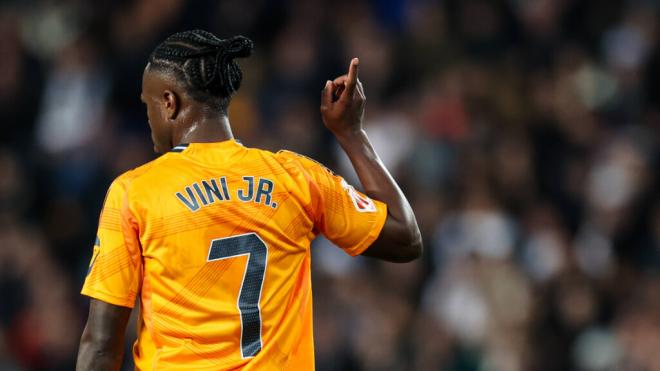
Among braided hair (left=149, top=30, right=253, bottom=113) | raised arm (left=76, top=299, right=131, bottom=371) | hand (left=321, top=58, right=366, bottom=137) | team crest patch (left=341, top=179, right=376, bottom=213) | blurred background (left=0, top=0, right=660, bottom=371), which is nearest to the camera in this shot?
raised arm (left=76, top=299, right=131, bottom=371)

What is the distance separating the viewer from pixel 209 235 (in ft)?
10.9

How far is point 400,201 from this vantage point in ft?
11.9

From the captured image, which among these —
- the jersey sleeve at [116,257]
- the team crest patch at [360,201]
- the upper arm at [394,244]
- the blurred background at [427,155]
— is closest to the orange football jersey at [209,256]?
the jersey sleeve at [116,257]

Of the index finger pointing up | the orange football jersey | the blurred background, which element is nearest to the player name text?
the orange football jersey

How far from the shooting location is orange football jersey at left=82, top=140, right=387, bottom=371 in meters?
3.28

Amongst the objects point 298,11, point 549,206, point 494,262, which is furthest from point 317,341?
point 298,11

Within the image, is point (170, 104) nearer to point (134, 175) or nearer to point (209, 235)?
point (134, 175)

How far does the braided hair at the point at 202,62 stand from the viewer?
11.2ft

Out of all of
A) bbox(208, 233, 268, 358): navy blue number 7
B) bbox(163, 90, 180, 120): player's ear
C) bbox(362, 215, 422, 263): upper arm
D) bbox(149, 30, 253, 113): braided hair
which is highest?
bbox(149, 30, 253, 113): braided hair

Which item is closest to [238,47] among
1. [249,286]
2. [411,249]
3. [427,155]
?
[249,286]

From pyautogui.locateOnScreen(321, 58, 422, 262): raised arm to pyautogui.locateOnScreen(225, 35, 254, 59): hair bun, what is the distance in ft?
1.04

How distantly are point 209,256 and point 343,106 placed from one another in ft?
2.27

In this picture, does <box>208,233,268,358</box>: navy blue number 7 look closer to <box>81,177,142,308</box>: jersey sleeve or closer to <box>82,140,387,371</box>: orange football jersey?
<box>82,140,387,371</box>: orange football jersey

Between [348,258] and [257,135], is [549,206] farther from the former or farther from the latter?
[257,135]
